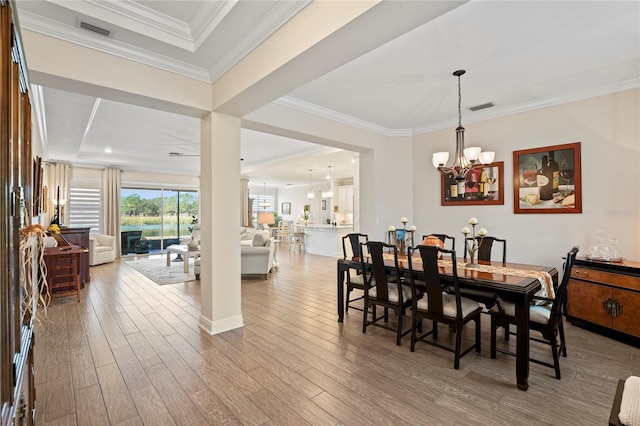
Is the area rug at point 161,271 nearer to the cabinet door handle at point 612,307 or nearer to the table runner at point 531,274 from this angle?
the table runner at point 531,274

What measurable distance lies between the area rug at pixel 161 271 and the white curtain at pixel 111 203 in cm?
138

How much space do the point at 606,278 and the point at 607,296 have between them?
0.61 ft

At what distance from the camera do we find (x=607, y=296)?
10.5ft

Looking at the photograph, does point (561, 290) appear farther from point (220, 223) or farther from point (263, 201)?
point (263, 201)

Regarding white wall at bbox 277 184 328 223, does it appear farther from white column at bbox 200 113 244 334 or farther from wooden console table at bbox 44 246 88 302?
white column at bbox 200 113 244 334

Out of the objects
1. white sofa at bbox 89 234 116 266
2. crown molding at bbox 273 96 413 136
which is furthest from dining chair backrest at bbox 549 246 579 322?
white sofa at bbox 89 234 116 266

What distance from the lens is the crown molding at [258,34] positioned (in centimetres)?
213

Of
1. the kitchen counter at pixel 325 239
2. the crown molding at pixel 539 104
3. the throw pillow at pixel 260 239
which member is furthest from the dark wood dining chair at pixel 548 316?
the kitchen counter at pixel 325 239

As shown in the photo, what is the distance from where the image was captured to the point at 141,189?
32.7ft

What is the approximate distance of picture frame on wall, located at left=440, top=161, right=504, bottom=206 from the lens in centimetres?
458

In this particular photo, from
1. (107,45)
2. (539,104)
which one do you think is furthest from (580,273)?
(107,45)

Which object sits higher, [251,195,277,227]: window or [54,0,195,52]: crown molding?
[54,0,195,52]: crown molding

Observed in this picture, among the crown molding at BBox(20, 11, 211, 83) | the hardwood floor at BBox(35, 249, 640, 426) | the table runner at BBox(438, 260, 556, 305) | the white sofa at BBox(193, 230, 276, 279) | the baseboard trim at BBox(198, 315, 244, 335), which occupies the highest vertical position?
the crown molding at BBox(20, 11, 211, 83)

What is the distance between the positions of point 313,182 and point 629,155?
417 inches
